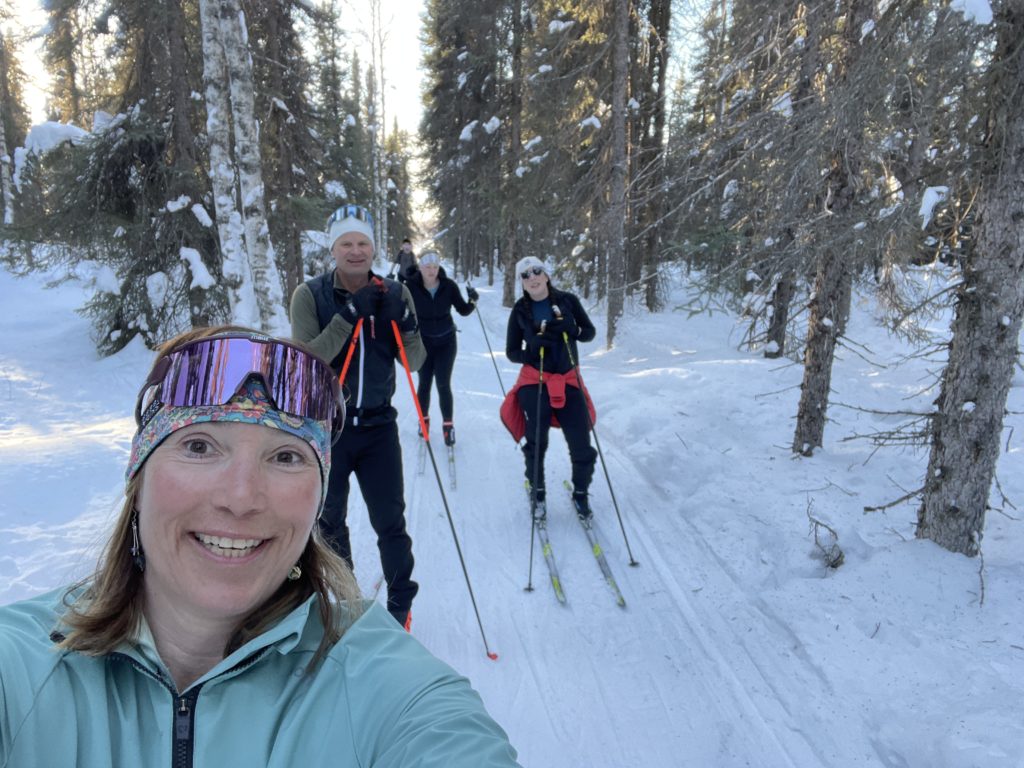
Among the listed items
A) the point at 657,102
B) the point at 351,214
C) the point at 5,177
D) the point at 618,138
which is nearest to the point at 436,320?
the point at 351,214

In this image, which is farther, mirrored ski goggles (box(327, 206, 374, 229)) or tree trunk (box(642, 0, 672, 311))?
tree trunk (box(642, 0, 672, 311))

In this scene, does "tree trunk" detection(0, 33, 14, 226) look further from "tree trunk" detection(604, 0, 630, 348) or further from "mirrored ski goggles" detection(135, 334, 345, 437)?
"mirrored ski goggles" detection(135, 334, 345, 437)

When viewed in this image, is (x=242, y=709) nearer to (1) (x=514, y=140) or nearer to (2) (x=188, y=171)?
(2) (x=188, y=171)

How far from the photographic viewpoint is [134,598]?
60.4 inches

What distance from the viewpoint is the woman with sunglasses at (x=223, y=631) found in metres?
1.33

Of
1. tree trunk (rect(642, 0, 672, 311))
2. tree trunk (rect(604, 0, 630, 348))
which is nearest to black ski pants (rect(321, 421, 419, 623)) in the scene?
tree trunk (rect(604, 0, 630, 348))

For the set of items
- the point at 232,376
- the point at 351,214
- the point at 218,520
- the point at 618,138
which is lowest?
the point at 218,520

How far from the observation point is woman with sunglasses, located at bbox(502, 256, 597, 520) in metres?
5.44

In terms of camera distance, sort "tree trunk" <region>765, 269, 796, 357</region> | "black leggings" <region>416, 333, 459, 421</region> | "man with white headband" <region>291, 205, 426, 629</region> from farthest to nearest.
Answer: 1. "tree trunk" <region>765, 269, 796, 357</region>
2. "black leggings" <region>416, 333, 459, 421</region>
3. "man with white headband" <region>291, 205, 426, 629</region>

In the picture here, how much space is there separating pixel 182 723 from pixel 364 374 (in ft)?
7.94

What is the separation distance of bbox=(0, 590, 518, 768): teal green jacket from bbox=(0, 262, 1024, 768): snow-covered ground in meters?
0.77

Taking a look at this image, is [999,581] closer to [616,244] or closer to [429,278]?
[429,278]

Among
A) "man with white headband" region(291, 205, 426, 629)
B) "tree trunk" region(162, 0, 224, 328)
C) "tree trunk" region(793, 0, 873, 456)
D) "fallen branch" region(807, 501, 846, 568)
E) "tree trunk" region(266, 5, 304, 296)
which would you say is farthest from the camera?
"tree trunk" region(266, 5, 304, 296)

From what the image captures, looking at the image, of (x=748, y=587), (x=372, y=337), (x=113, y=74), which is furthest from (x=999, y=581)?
(x=113, y=74)
